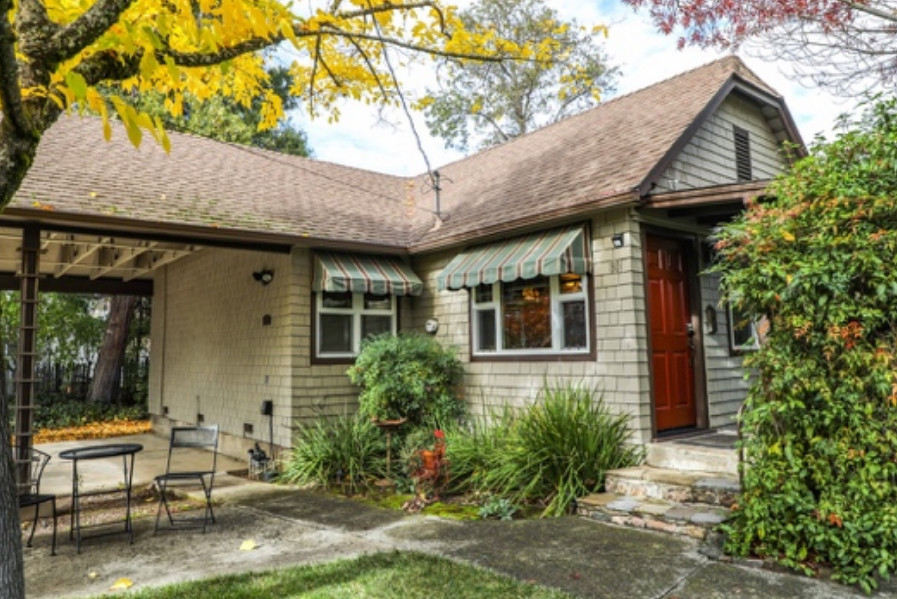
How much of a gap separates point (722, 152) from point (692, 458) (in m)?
4.63

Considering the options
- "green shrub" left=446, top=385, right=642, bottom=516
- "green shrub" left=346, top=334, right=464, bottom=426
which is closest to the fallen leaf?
"green shrub" left=446, top=385, right=642, bottom=516

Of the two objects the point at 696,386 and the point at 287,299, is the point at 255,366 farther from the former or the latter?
the point at 696,386

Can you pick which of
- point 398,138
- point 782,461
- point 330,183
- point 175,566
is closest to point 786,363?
point 782,461

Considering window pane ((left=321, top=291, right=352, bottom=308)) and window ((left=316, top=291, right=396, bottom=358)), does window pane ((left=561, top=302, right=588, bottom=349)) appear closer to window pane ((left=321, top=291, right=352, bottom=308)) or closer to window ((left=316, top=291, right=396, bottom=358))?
window ((left=316, top=291, right=396, bottom=358))

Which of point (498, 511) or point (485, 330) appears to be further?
point (485, 330)

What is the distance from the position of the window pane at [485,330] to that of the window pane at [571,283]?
1.32m

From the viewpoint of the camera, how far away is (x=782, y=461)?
4.39 m

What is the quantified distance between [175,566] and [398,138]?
18.9 feet

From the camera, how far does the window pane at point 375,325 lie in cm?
941

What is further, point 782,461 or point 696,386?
point 696,386

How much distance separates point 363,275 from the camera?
884 centimetres

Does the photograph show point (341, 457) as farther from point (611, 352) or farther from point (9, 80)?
point (9, 80)

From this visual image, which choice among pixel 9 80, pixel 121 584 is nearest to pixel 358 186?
pixel 121 584

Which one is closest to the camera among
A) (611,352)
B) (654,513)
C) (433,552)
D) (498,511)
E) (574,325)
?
(433,552)
